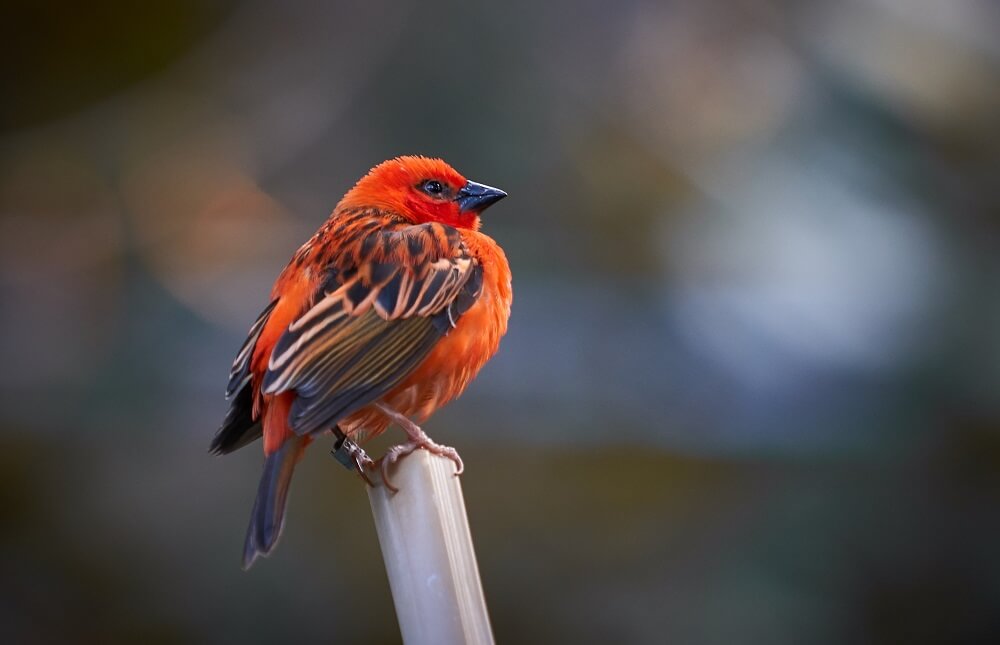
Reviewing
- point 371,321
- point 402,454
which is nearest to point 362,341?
point 371,321

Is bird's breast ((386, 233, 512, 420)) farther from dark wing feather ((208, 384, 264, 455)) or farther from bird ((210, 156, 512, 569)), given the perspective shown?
dark wing feather ((208, 384, 264, 455))

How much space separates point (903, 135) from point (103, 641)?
537 centimetres

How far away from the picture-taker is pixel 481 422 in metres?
6.81

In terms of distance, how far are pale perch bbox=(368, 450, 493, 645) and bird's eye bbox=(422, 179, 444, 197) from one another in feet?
4.61

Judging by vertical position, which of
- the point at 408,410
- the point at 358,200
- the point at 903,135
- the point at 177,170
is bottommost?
the point at 408,410

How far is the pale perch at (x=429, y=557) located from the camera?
7.93ft

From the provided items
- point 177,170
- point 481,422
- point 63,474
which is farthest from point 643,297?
point 63,474

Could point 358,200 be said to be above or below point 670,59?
below

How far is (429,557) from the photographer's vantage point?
96.7 inches

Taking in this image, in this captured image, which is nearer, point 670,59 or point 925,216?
point 925,216

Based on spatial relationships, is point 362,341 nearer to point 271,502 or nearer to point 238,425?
point 238,425

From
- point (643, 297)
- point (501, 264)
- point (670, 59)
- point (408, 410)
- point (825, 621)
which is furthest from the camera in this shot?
point (670, 59)

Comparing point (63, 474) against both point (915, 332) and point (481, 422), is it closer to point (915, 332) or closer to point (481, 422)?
point (481, 422)

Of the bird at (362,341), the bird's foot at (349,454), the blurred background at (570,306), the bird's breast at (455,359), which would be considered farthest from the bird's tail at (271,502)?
the blurred background at (570,306)
